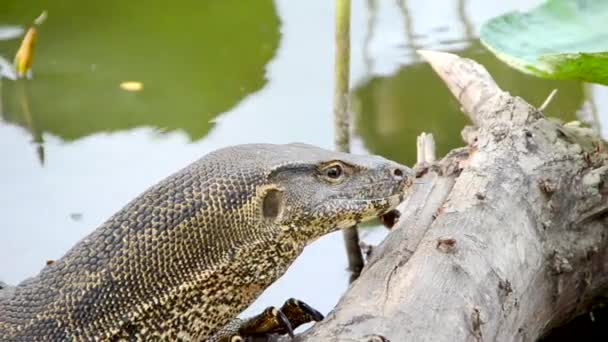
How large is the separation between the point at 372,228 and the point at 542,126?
0.83 meters

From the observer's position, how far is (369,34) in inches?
201

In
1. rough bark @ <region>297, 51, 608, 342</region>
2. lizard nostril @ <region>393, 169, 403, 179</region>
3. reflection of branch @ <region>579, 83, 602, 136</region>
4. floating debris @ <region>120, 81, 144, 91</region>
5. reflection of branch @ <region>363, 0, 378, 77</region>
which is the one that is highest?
lizard nostril @ <region>393, 169, 403, 179</region>

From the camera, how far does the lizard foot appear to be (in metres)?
2.43

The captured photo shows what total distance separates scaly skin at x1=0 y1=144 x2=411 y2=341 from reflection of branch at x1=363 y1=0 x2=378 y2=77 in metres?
2.28

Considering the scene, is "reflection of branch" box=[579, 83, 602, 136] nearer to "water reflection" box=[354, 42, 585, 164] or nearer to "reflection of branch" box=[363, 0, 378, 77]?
"water reflection" box=[354, 42, 585, 164]

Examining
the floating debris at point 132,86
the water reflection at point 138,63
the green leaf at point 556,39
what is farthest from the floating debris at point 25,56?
the green leaf at point 556,39

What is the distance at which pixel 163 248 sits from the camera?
7.48ft

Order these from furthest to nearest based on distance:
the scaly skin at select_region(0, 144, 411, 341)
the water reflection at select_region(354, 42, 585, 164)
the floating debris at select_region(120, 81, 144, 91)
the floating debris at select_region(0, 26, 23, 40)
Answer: the floating debris at select_region(0, 26, 23, 40)
the floating debris at select_region(120, 81, 144, 91)
the water reflection at select_region(354, 42, 585, 164)
the scaly skin at select_region(0, 144, 411, 341)

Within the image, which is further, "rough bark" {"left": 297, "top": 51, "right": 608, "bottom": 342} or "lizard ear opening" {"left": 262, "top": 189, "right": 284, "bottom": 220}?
"lizard ear opening" {"left": 262, "top": 189, "right": 284, "bottom": 220}

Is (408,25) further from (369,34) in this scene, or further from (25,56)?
(25,56)

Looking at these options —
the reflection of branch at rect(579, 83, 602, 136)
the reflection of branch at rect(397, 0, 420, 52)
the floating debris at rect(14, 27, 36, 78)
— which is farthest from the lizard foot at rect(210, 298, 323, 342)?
the reflection of branch at rect(397, 0, 420, 52)

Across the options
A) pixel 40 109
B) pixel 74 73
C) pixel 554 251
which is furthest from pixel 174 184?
pixel 74 73

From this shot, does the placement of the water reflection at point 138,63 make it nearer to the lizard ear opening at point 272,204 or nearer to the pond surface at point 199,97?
the pond surface at point 199,97

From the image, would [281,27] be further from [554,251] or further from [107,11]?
[554,251]
